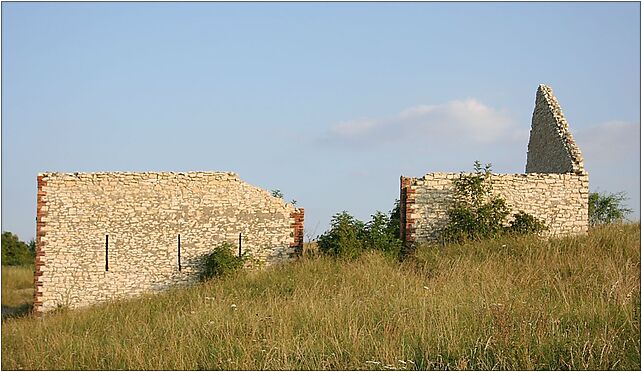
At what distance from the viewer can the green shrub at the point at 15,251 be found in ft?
120

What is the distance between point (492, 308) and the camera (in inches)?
355

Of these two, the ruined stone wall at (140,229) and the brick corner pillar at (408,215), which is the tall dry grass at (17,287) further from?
the brick corner pillar at (408,215)

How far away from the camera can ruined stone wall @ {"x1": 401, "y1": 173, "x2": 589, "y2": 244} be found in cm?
1795

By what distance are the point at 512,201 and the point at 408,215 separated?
8.62 feet

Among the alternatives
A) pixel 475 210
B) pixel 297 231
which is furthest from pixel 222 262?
pixel 475 210

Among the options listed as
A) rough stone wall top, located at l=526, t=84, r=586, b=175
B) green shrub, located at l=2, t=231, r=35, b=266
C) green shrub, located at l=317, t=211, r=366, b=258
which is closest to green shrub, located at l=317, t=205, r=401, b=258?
green shrub, located at l=317, t=211, r=366, b=258

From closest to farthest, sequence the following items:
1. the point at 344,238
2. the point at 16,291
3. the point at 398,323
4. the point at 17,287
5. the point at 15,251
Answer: the point at 398,323, the point at 344,238, the point at 16,291, the point at 17,287, the point at 15,251

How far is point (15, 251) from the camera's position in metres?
37.7

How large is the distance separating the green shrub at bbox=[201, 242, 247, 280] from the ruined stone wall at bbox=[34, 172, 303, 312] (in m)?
0.23

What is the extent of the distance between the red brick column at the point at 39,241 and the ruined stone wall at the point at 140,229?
24 mm

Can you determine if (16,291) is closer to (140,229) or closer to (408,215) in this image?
(140,229)

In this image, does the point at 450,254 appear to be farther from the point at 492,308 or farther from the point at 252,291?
the point at 492,308

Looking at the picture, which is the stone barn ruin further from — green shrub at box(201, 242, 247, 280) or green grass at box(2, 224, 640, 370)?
green shrub at box(201, 242, 247, 280)

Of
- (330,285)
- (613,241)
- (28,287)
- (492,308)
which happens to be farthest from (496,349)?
(28,287)
